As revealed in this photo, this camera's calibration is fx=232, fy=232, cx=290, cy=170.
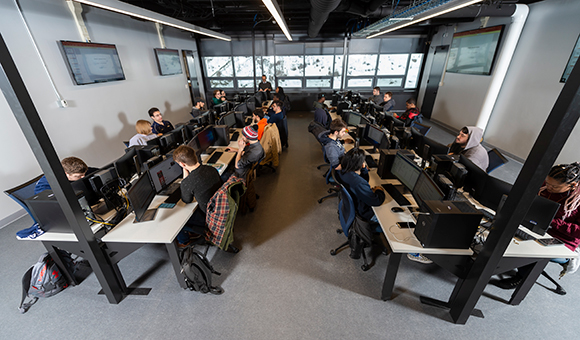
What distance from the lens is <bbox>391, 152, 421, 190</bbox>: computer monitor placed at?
96.9 inches

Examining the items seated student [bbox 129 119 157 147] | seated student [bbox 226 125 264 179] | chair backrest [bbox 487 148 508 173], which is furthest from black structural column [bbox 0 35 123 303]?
chair backrest [bbox 487 148 508 173]

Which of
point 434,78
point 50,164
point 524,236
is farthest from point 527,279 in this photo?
point 434,78

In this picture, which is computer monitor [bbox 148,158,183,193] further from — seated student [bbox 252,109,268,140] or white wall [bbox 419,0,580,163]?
white wall [bbox 419,0,580,163]

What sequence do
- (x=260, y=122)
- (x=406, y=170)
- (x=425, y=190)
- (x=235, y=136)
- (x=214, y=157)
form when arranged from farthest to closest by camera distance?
1. (x=235, y=136)
2. (x=260, y=122)
3. (x=214, y=157)
4. (x=406, y=170)
5. (x=425, y=190)

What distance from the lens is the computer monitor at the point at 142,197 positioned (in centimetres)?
208

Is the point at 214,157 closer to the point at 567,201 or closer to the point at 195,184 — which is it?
the point at 195,184

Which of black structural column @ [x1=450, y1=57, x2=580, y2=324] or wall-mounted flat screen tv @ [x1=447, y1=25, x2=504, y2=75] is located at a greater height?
wall-mounted flat screen tv @ [x1=447, y1=25, x2=504, y2=75]

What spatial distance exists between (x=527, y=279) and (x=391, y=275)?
1262 millimetres

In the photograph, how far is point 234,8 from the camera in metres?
6.04

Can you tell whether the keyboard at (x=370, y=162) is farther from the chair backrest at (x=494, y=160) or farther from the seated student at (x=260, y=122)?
the seated student at (x=260, y=122)

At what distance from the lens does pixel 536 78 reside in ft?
16.1

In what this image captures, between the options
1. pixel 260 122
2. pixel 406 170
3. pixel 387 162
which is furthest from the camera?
pixel 260 122

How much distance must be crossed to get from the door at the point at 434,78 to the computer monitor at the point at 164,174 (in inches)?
355

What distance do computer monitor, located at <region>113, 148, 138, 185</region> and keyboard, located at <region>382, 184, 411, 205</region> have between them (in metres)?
3.00
